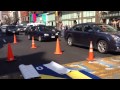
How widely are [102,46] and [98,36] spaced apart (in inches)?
22.0

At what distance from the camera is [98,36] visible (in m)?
10.8

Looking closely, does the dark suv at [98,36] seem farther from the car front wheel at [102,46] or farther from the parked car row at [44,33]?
the parked car row at [44,33]

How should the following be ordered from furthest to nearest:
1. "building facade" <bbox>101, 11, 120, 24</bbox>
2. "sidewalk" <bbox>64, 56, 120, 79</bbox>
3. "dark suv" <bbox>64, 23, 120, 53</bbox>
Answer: "building facade" <bbox>101, 11, 120, 24</bbox> < "dark suv" <bbox>64, 23, 120, 53</bbox> < "sidewalk" <bbox>64, 56, 120, 79</bbox>

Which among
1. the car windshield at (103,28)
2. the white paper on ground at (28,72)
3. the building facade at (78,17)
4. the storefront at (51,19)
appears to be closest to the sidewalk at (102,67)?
the white paper on ground at (28,72)

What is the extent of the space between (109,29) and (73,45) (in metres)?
3.24

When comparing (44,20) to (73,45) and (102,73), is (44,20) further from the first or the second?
(102,73)

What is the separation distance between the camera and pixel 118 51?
9945 millimetres

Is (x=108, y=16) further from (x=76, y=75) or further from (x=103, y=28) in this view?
(x=76, y=75)

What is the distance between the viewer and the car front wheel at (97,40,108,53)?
407 inches

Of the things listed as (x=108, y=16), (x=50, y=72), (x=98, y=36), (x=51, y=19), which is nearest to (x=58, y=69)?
(x=50, y=72)

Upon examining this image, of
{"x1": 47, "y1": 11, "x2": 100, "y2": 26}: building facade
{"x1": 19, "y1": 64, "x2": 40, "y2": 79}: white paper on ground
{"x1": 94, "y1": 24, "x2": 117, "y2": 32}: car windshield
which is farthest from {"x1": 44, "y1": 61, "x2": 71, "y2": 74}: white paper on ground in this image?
{"x1": 47, "y1": 11, "x2": 100, "y2": 26}: building facade

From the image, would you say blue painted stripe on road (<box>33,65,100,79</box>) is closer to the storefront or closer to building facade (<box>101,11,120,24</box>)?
building facade (<box>101,11,120,24</box>)

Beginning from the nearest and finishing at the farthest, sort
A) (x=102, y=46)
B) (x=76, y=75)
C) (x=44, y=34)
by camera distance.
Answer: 1. (x=76, y=75)
2. (x=102, y=46)
3. (x=44, y=34)

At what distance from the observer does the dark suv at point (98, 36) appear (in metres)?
10.0
